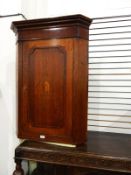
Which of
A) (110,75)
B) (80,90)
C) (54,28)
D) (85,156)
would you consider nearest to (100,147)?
(85,156)

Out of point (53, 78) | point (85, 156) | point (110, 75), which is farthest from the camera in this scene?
point (110, 75)

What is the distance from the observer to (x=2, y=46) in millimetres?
1891

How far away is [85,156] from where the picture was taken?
4.70 ft

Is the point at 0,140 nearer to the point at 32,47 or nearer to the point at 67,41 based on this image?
the point at 32,47

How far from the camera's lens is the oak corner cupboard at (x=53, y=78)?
4.87 feet

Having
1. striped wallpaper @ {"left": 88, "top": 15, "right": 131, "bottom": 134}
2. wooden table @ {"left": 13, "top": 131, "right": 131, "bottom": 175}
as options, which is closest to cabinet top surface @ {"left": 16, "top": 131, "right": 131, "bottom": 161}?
wooden table @ {"left": 13, "top": 131, "right": 131, "bottom": 175}

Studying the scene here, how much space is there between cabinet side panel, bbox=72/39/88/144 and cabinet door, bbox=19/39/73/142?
0.04 metres

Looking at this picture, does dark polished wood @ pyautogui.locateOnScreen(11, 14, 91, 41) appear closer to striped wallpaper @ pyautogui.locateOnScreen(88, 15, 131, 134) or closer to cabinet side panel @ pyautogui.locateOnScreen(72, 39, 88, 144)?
cabinet side panel @ pyautogui.locateOnScreen(72, 39, 88, 144)

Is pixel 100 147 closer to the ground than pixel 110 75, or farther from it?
closer to the ground

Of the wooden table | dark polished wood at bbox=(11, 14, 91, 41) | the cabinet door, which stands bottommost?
the wooden table

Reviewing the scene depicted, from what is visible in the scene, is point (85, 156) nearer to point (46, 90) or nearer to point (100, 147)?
point (100, 147)

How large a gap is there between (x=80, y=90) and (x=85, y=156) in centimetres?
48

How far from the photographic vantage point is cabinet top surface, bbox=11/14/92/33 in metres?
1.44

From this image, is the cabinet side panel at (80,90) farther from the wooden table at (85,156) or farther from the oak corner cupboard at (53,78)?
the wooden table at (85,156)
